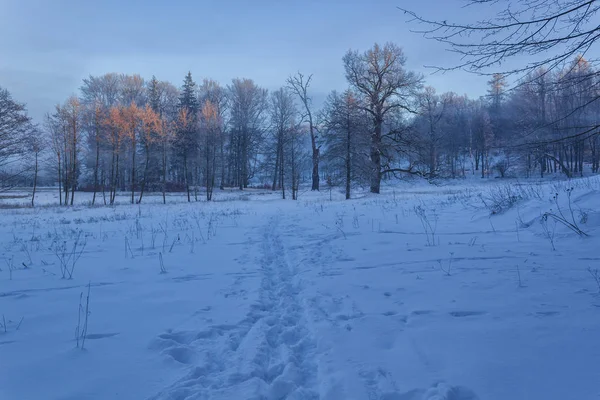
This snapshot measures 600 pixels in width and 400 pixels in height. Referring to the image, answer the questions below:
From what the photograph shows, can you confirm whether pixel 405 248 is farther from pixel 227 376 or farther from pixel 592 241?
pixel 227 376

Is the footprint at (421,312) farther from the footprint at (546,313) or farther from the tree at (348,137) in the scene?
the tree at (348,137)

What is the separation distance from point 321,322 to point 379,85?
23.6 meters

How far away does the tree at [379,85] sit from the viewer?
23.2m

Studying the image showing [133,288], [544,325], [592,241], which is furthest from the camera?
[592,241]

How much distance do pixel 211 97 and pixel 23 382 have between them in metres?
47.8

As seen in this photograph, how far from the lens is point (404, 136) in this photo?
22.8 m

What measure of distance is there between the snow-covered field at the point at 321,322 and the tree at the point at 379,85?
1742 centimetres

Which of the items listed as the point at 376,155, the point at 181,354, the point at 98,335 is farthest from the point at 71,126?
the point at 181,354

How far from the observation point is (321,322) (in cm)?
327

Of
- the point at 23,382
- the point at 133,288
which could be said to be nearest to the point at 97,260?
the point at 133,288

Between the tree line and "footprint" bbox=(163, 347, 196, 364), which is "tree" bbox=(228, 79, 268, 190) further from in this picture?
"footprint" bbox=(163, 347, 196, 364)

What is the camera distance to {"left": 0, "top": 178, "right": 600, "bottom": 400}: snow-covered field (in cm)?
225

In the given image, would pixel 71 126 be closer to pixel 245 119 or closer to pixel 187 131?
pixel 187 131

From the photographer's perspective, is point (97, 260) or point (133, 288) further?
point (97, 260)
